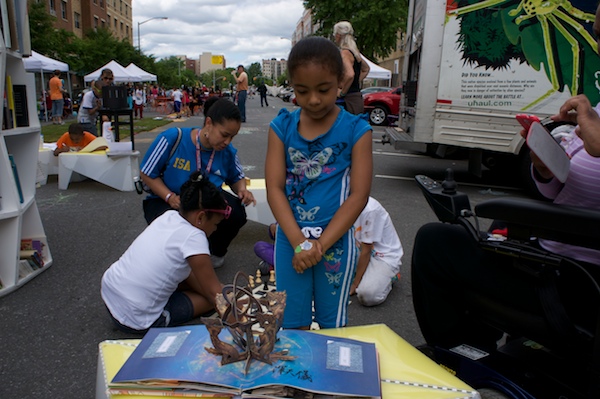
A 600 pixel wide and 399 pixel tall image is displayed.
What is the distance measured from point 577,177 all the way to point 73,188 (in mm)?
6971

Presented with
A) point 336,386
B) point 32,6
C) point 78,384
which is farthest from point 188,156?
point 32,6

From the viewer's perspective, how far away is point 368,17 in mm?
25719

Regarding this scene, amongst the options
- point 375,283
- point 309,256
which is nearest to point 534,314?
point 309,256

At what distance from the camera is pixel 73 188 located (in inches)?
281

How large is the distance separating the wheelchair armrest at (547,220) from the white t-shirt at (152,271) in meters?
1.64

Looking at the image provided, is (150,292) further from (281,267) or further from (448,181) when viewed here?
(448,181)

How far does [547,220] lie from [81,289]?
10.8ft

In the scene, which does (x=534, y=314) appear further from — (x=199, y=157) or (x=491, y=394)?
(x=199, y=157)

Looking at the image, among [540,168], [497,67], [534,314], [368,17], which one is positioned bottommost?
[534,314]

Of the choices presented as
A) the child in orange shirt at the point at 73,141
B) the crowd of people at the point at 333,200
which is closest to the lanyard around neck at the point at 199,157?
the crowd of people at the point at 333,200

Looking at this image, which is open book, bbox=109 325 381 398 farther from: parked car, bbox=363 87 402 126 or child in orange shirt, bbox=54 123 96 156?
parked car, bbox=363 87 402 126

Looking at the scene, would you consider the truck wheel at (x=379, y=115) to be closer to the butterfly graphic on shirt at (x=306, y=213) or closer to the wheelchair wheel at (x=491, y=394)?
the butterfly graphic on shirt at (x=306, y=213)

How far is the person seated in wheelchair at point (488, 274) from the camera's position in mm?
1601

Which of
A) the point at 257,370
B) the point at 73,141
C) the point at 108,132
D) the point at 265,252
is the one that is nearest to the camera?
the point at 257,370
